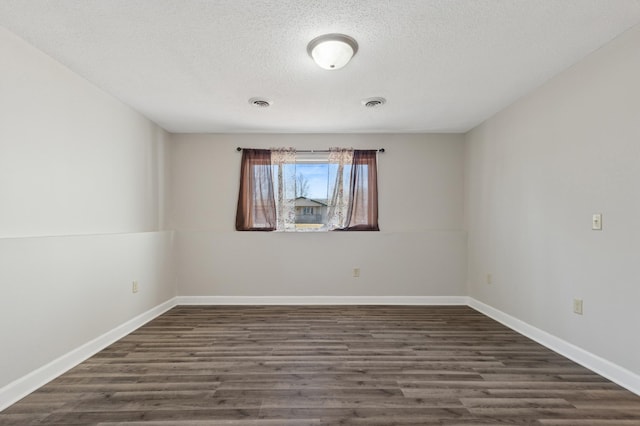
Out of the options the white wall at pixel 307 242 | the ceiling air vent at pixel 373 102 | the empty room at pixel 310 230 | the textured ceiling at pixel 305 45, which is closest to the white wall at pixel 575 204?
the empty room at pixel 310 230

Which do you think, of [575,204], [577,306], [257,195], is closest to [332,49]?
[575,204]

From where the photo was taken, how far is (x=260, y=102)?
3.20 metres

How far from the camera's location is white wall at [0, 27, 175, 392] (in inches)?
78.5

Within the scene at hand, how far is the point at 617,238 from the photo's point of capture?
2.13 m

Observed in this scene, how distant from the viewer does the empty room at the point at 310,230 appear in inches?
74.6

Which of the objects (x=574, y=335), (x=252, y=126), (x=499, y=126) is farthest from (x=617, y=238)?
(x=252, y=126)

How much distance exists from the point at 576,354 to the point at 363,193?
104 inches

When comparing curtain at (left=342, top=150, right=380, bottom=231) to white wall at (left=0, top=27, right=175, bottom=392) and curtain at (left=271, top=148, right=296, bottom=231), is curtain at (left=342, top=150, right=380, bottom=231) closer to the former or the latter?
curtain at (left=271, top=148, right=296, bottom=231)

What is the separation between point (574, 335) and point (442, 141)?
269cm

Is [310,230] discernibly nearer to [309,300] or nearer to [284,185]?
[284,185]

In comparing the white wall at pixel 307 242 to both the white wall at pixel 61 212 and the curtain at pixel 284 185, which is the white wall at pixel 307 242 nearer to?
the curtain at pixel 284 185

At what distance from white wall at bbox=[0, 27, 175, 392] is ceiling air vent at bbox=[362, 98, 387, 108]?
7.88 ft

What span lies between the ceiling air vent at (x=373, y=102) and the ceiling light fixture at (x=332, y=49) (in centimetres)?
92

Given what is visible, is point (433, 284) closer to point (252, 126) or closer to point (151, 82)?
point (252, 126)
